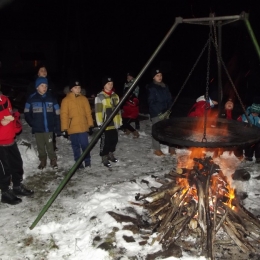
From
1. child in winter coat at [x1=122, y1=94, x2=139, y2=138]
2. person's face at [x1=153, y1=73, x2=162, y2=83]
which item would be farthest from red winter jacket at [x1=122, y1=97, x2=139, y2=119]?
person's face at [x1=153, y1=73, x2=162, y2=83]

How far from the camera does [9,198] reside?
5.50 meters

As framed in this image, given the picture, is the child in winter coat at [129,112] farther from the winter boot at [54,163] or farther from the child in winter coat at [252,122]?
the child in winter coat at [252,122]

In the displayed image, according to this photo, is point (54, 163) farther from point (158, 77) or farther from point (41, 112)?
point (158, 77)

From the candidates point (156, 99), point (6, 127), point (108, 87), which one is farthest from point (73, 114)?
point (156, 99)

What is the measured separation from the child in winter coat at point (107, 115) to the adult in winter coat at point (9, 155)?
1928 mm

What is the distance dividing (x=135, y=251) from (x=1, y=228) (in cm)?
216

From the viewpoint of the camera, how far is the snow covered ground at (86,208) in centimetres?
422

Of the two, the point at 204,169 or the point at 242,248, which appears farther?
the point at 204,169

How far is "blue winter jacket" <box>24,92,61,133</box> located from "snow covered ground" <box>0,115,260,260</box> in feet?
3.44

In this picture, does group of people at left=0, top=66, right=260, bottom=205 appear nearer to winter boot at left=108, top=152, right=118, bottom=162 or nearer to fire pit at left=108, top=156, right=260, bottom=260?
winter boot at left=108, top=152, right=118, bottom=162

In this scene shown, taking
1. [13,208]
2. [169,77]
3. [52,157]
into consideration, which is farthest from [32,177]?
[169,77]

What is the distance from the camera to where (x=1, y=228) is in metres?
4.77

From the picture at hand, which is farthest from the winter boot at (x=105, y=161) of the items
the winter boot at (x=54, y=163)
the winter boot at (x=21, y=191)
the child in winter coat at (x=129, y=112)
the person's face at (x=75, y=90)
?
the child in winter coat at (x=129, y=112)

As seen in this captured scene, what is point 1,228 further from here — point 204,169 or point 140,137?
point 140,137
